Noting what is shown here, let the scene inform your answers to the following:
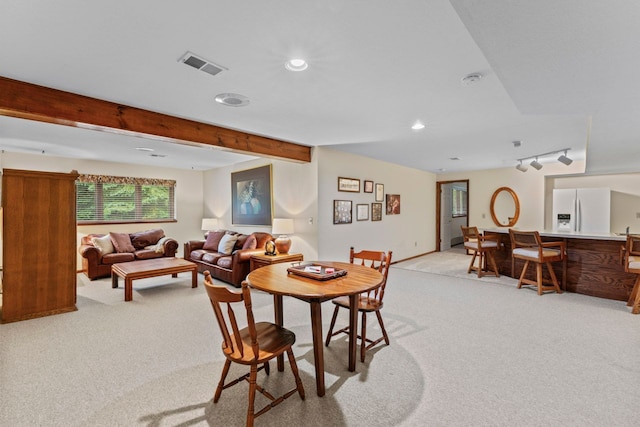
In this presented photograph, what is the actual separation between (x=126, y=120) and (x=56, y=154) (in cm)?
374

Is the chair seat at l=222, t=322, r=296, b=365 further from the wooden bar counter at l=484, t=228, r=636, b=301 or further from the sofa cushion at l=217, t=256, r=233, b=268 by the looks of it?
the wooden bar counter at l=484, t=228, r=636, b=301

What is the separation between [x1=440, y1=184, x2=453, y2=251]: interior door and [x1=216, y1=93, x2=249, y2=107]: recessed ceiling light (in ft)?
22.6

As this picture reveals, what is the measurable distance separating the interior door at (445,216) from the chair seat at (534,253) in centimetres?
370

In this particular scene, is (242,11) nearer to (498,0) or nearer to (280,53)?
(280,53)

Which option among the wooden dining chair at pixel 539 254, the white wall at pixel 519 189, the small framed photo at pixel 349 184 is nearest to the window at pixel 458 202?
the white wall at pixel 519 189

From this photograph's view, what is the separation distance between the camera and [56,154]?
17.4ft

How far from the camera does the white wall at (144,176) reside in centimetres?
532

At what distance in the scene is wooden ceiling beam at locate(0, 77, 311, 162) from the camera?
2.38 m

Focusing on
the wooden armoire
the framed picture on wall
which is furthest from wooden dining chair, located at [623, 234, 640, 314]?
the wooden armoire

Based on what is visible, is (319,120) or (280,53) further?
(319,120)

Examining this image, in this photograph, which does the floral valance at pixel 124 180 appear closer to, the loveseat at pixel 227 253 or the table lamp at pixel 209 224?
the table lamp at pixel 209 224

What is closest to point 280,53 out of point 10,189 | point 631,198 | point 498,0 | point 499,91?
point 498,0

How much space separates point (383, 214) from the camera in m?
6.23

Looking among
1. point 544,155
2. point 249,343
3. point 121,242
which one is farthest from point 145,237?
point 544,155
